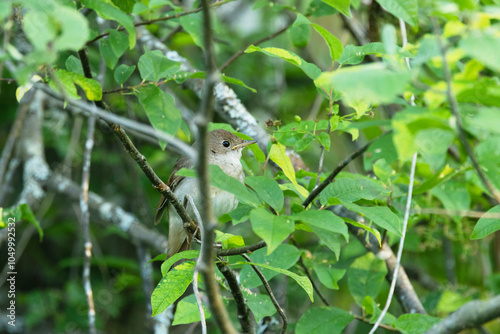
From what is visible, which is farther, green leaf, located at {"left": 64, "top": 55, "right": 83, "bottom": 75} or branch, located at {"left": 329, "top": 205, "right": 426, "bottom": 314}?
branch, located at {"left": 329, "top": 205, "right": 426, "bottom": 314}

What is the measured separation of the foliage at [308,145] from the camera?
56.2 inches

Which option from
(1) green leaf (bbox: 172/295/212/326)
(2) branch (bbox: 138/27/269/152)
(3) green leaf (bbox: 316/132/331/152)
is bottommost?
(1) green leaf (bbox: 172/295/212/326)

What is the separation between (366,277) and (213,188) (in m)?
1.17

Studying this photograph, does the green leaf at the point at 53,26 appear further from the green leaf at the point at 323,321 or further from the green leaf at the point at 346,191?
the green leaf at the point at 323,321

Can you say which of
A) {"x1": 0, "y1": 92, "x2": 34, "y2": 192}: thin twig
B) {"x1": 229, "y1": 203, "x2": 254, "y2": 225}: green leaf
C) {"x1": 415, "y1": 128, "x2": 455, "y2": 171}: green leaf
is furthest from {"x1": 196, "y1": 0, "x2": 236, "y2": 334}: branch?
{"x1": 0, "y1": 92, "x2": 34, "y2": 192}: thin twig

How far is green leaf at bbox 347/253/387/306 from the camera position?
317cm

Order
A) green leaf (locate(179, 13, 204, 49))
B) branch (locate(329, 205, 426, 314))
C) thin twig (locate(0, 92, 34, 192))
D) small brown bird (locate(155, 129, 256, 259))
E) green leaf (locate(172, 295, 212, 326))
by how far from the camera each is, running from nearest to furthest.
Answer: green leaf (locate(172, 295, 212, 326)), green leaf (locate(179, 13, 204, 49)), branch (locate(329, 205, 426, 314)), small brown bird (locate(155, 129, 256, 259)), thin twig (locate(0, 92, 34, 192))

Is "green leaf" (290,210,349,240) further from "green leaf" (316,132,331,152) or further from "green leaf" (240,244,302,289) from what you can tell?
"green leaf" (240,244,302,289)

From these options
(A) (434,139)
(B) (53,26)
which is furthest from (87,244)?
(A) (434,139)

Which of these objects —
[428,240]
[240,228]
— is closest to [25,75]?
[428,240]

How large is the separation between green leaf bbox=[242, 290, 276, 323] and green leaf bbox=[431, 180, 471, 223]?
115cm

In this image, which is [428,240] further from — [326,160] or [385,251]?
[326,160]

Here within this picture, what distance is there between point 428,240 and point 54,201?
380 cm

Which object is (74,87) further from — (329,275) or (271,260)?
(329,275)
